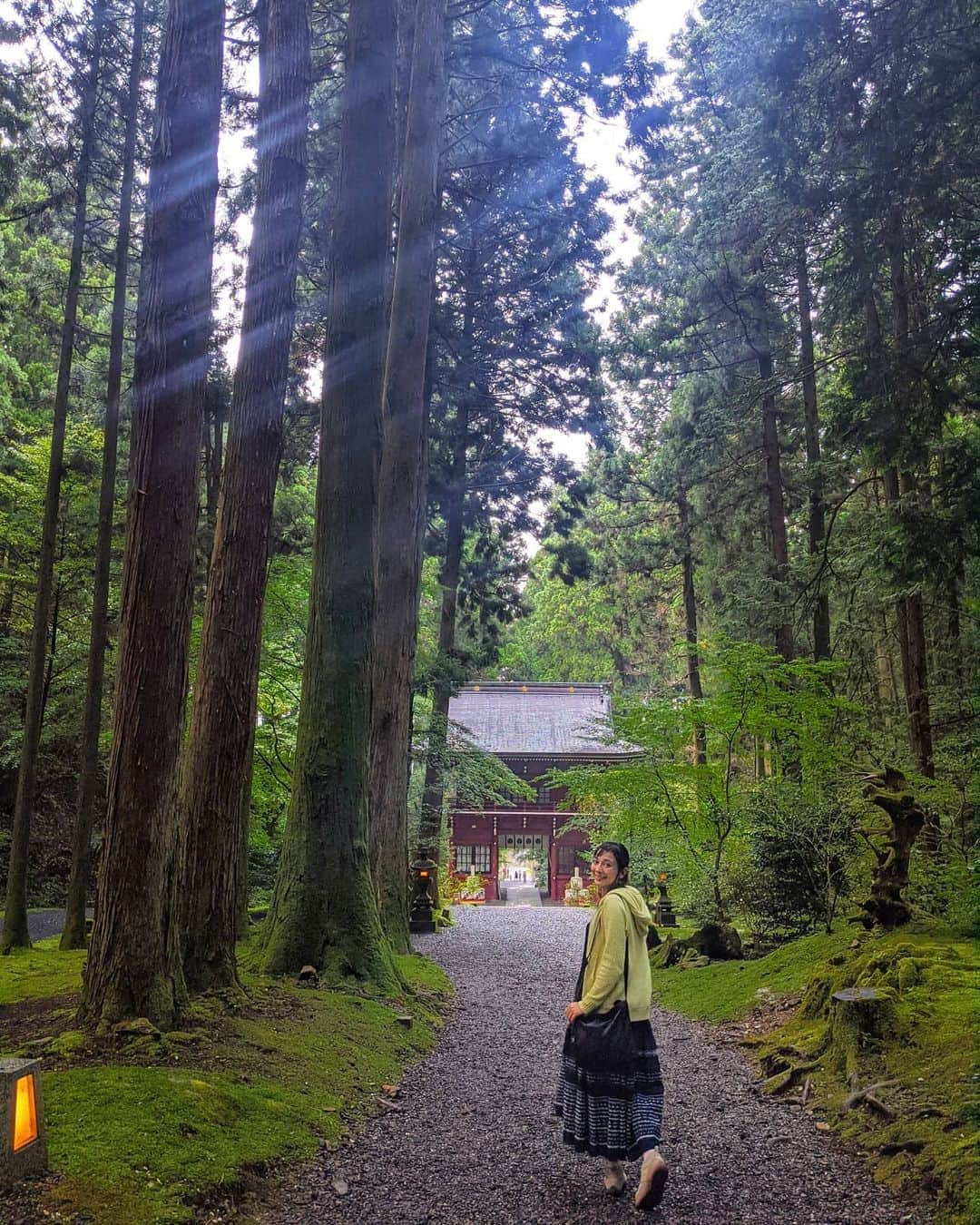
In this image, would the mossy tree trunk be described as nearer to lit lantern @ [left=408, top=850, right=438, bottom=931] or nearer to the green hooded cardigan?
the green hooded cardigan

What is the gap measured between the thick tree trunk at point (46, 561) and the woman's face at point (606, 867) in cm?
906

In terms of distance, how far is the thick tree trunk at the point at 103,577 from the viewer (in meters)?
10.8

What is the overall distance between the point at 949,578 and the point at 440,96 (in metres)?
8.63

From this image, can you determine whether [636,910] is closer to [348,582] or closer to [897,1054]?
[897,1054]

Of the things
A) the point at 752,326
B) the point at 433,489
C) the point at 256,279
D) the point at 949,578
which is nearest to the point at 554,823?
the point at 433,489

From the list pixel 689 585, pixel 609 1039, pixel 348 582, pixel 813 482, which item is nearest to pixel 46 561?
pixel 348 582

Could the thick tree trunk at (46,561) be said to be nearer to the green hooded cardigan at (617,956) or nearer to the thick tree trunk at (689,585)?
the green hooded cardigan at (617,956)

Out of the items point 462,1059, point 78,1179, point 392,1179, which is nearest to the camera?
point 78,1179

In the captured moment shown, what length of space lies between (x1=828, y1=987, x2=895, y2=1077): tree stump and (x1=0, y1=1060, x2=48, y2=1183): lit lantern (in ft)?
14.4

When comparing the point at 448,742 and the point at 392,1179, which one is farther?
the point at 448,742

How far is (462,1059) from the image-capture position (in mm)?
6758

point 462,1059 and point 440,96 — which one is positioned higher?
point 440,96

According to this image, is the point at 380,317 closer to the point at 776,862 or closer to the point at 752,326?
the point at 776,862

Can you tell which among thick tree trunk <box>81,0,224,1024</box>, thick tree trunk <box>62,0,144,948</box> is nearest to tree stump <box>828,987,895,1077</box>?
thick tree trunk <box>81,0,224,1024</box>
